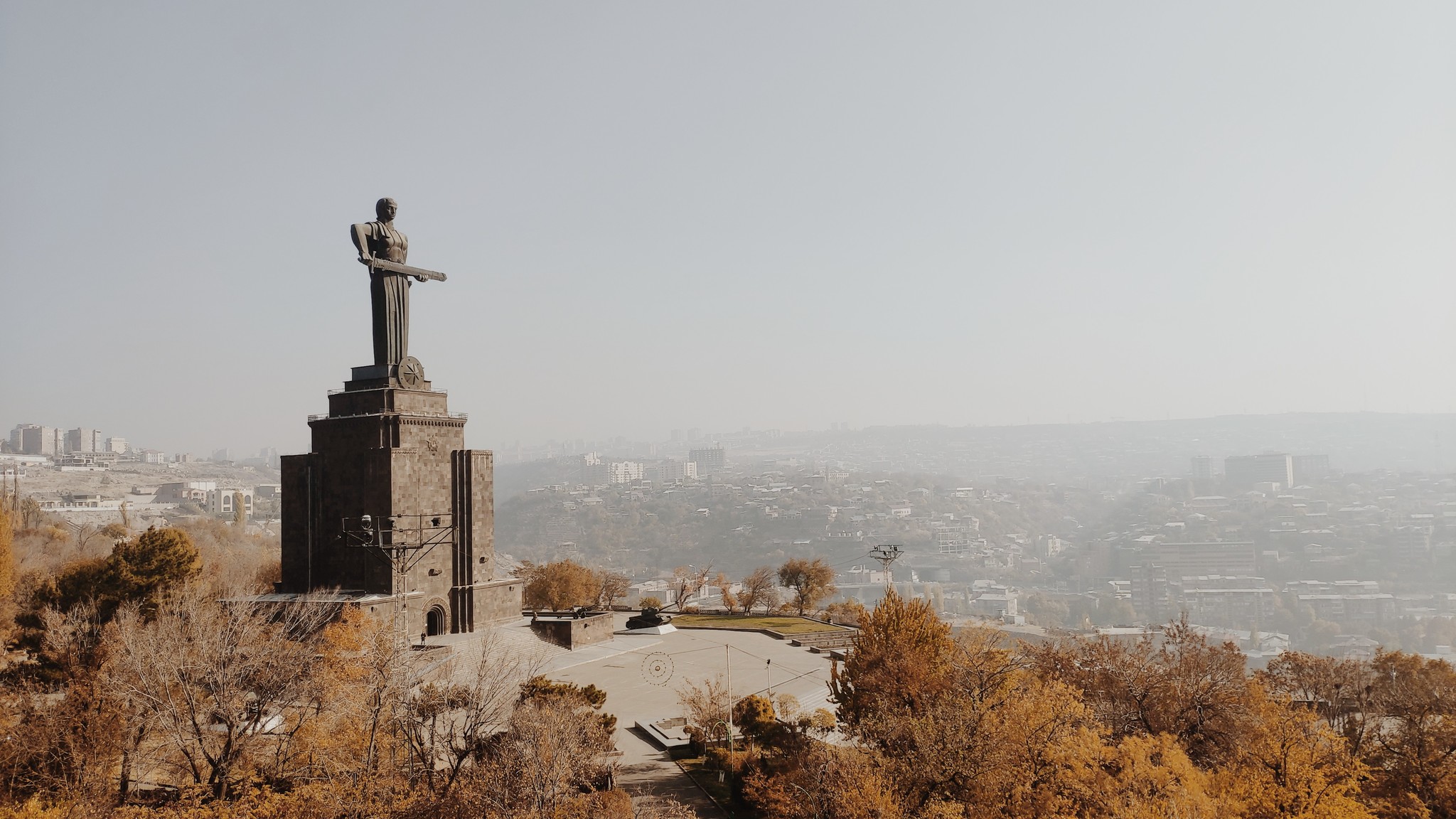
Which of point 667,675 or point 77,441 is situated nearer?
point 667,675

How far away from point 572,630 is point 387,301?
1630cm

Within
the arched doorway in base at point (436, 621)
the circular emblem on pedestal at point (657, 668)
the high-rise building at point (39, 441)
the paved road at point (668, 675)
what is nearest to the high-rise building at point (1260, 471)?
the paved road at point (668, 675)

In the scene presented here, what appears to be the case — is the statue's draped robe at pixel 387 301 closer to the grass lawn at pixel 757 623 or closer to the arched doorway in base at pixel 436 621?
the arched doorway in base at pixel 436 621

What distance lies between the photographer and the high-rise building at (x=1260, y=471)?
149 meters

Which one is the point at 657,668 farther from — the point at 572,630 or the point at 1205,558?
the point at 1205,558

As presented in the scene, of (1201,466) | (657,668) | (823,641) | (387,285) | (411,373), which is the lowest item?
(823,641)

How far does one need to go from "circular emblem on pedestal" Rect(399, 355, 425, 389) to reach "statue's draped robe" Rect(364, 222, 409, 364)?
0.98 ft

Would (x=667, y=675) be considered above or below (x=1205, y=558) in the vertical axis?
above

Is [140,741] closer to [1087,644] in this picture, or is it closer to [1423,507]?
[1087,644]

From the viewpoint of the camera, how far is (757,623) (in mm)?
49562

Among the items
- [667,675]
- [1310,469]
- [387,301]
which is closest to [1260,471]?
[1310,469]

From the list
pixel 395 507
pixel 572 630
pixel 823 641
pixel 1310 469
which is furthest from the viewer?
pixel 1310 469

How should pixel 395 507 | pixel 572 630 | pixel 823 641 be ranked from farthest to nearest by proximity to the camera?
pixel 823 641
pixel 572 630
pixel 395 507

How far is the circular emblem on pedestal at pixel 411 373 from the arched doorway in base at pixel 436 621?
9468mm
